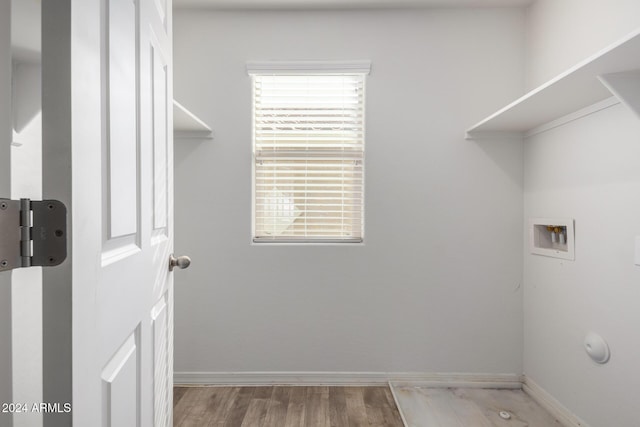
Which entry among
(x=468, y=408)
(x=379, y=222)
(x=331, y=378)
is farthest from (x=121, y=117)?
(x=468, y=408)

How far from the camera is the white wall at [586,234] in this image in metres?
1.63

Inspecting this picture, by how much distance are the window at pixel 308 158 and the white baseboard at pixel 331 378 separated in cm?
90

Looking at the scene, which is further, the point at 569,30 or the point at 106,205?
the point at 569,30

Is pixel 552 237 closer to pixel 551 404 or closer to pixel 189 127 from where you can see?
pixel 551 404

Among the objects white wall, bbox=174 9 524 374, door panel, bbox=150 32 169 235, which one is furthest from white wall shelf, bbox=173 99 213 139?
door panel, bbox=150 32 169 235

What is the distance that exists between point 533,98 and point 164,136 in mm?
1630

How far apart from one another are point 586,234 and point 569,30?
1132mm

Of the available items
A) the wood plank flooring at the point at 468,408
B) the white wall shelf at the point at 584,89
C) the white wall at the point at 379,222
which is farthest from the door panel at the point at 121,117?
the wood plank flooring at the point at 468,408

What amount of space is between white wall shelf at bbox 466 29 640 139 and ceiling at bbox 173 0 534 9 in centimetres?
83

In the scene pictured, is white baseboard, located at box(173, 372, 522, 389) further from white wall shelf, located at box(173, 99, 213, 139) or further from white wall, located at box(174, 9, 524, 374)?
white wall shelf, located at box(173, 99, 213, 139)

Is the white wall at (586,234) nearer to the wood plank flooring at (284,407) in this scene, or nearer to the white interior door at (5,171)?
the wood plank flooring at (284,407)

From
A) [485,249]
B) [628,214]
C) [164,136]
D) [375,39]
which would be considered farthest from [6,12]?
[485,249]

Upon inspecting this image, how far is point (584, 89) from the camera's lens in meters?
1.60

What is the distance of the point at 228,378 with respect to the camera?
7.98ft
